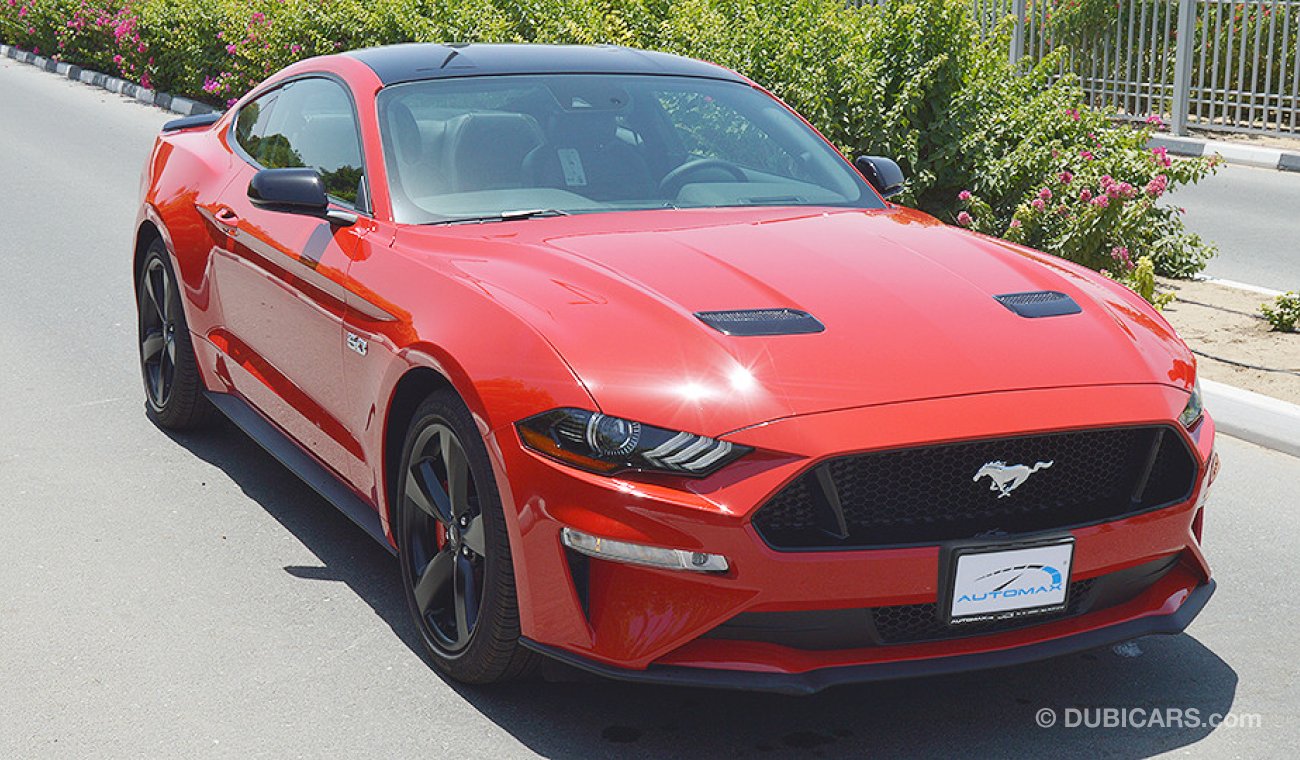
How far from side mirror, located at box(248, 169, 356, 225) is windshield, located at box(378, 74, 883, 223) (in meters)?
0.21

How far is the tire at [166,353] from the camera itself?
625cm

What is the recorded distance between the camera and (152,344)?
21.6ft

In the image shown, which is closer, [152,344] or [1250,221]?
[152,344]


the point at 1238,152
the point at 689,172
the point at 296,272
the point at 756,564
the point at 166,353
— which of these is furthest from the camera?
the point at 1238,152

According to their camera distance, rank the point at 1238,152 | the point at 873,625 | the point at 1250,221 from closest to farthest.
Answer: the point at 873,625 < the point at 1250,221 < the point at 1238,152

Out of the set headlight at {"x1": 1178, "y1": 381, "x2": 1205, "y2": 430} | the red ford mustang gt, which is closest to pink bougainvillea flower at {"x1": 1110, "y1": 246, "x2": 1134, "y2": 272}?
the red ford mustang gt

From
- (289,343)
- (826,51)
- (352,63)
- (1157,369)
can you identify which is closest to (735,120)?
(352,63)

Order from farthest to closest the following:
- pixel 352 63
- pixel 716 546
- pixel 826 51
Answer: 1. pixel 826 51
2. pixel 352 63
3. pixel 716 546

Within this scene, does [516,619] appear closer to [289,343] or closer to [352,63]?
[289,343]

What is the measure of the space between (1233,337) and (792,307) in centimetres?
470

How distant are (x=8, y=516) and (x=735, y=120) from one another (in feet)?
9.18

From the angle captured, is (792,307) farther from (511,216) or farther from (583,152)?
(583,152)

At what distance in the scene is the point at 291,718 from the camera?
401cm

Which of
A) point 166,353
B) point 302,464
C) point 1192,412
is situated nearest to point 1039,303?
point 1192,412
